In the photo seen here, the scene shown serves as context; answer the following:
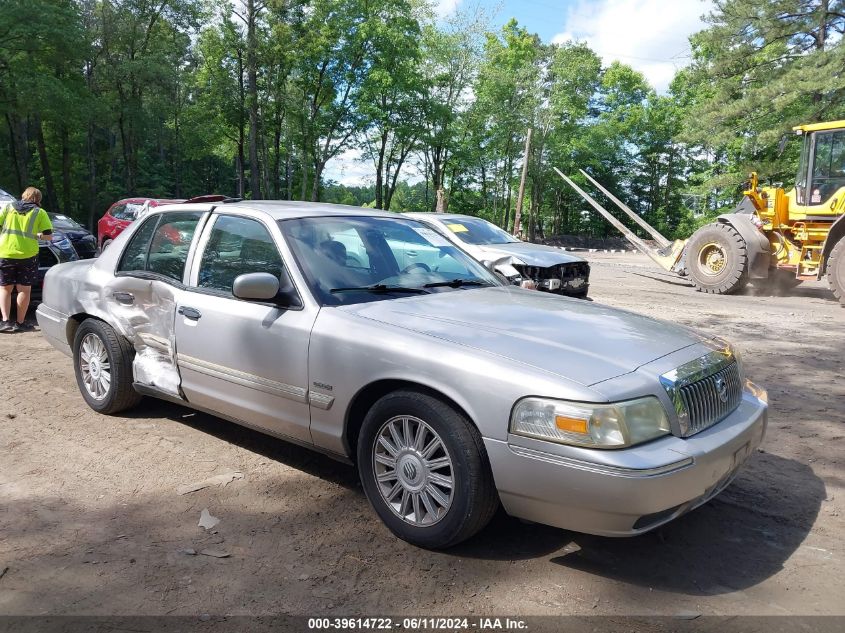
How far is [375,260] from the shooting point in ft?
13.0

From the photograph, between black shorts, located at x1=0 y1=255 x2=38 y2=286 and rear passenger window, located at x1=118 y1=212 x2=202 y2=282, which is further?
black shorts, located at x1=0 y1=255 x2=38 y2=286

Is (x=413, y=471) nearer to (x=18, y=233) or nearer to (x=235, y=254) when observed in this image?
(x=235, y=254)

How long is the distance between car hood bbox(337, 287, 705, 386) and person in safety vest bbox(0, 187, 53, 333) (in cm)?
601

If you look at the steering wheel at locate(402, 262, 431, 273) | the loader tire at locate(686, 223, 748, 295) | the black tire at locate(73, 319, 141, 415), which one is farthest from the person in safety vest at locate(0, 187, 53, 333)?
the loader tire at locate(686, 223, 748, 295)

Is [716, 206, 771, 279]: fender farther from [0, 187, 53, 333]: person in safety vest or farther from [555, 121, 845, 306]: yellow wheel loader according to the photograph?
[0, 187, 53, 333]: person in safety vest

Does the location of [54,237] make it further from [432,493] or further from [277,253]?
[432,493]

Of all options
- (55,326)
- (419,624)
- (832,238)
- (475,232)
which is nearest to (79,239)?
(475,232)

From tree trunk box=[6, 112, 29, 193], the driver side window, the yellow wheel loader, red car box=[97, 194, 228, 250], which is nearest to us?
the driver side window

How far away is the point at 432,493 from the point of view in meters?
2.94

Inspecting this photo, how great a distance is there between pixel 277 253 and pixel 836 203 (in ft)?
38.9

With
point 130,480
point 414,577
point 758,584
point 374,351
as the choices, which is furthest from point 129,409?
point 758,584

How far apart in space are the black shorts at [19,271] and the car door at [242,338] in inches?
188

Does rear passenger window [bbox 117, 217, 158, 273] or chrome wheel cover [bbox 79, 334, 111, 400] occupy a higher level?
rear passenger window [bbox 117, 217, 158, 273]

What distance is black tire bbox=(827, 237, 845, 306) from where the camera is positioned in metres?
11.3
